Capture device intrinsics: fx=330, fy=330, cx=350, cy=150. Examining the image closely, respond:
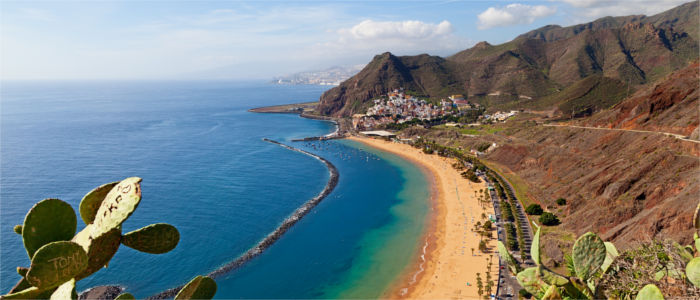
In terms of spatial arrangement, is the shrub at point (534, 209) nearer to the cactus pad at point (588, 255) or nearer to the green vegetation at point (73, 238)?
the cactus pad at point (588, 255)

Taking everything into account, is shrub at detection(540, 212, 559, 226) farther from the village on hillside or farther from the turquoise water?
the village on hillside

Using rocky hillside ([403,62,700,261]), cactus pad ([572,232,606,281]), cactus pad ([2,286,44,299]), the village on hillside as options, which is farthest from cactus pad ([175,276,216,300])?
the village on hillside

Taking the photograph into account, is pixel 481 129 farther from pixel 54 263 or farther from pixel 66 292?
pixel 54 263

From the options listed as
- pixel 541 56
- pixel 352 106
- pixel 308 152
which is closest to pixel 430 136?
pixel 308 152

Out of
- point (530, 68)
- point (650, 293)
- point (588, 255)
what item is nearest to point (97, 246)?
point (588, 255)

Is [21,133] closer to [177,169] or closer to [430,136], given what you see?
[177,169]
